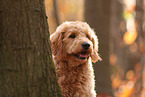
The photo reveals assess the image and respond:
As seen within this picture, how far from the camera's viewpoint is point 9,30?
3580mm

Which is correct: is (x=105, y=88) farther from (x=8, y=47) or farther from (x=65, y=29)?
(x=8, y=47)

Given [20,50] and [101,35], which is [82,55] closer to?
[20,50]

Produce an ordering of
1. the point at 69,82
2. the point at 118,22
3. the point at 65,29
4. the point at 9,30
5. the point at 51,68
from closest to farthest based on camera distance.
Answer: the point at 9,30 → the point at 51,68 → the point at 69,82 → the point at 65,29 → the point at 118,22

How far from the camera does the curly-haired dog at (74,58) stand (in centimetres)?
478

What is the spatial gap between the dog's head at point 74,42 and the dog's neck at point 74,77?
155 mm

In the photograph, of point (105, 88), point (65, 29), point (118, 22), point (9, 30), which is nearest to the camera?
point (9, 30)

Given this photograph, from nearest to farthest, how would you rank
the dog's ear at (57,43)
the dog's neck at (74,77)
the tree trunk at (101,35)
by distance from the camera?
the dog's neck at (74,77), the dog's ear at (57,43), the tree trunk at (101,35)

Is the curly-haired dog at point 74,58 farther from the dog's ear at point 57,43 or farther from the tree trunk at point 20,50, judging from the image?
the tree trunk at point 20,50

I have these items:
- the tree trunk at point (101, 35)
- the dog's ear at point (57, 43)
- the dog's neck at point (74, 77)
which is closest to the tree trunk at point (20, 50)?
the dog's neck at point (74, 77)

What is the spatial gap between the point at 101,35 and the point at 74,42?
14.2 feet

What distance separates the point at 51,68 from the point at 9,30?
2.89 feet

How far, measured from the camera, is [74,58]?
16.0ft

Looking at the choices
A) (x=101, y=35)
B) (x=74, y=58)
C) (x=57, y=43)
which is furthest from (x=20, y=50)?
(x=101, y=35)

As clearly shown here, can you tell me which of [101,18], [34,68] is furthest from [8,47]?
→ [101,18]
